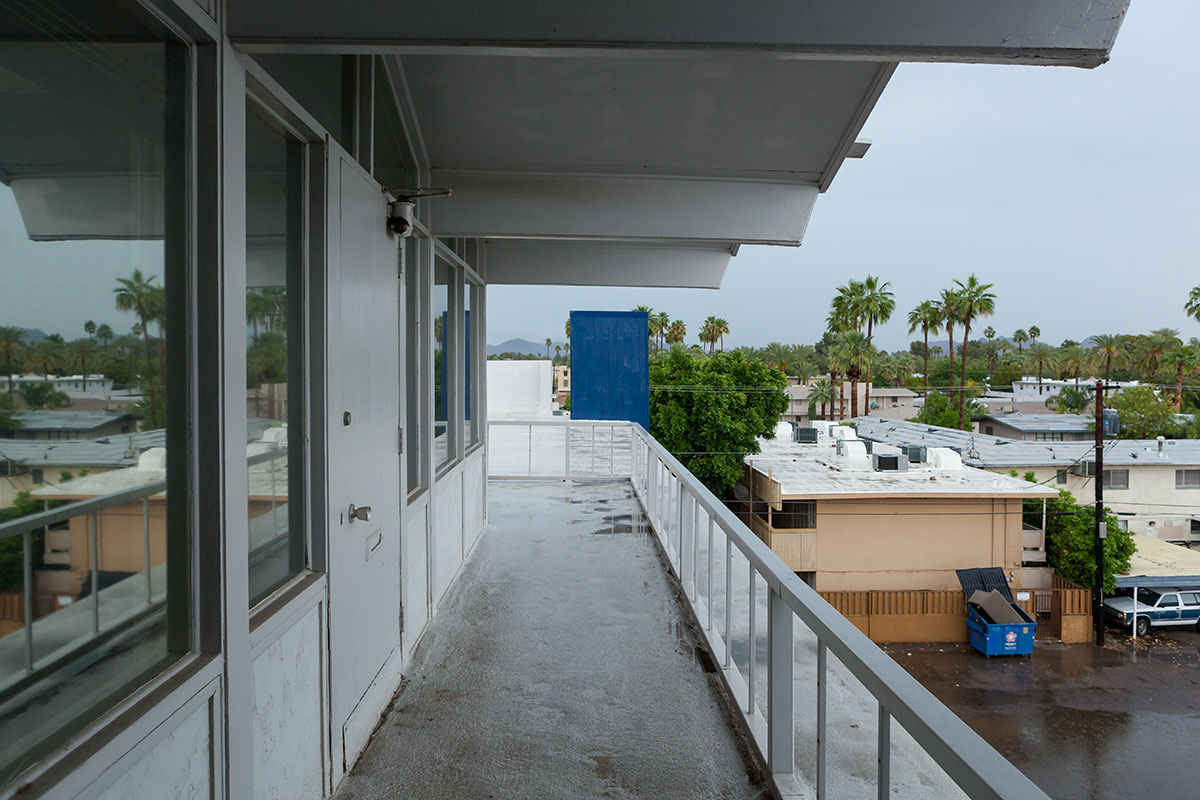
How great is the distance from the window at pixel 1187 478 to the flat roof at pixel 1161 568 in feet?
11.2

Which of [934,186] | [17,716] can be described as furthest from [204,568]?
[934,186]

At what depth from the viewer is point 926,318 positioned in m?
46.4

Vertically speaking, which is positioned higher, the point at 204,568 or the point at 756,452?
the point at 204,568

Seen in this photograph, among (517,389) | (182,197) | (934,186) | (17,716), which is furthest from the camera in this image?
(934,186)

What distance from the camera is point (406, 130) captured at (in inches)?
137

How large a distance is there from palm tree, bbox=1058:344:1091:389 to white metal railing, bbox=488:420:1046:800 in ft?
192

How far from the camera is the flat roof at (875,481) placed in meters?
20.2

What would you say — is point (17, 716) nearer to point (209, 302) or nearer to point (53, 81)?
point (209, 302)

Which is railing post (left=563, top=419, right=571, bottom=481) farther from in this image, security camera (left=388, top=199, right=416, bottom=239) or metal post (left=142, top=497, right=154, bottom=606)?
metal post (left=142, top=497, right=154, bottom=606)

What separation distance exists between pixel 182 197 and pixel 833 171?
331 cm

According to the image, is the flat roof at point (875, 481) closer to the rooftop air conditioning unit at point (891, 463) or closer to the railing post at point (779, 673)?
the rooftop air conditioning unit at point (891, 463)

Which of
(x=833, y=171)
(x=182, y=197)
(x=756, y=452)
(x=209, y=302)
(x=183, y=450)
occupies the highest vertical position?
(x=833, y=171)

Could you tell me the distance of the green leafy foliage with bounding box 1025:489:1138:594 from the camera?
21.9 meters

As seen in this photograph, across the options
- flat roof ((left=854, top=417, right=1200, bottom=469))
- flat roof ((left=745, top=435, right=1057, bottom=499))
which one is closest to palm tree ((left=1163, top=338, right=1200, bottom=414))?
flat roof ((left=854, top=417, right=1200, bottom=469))
